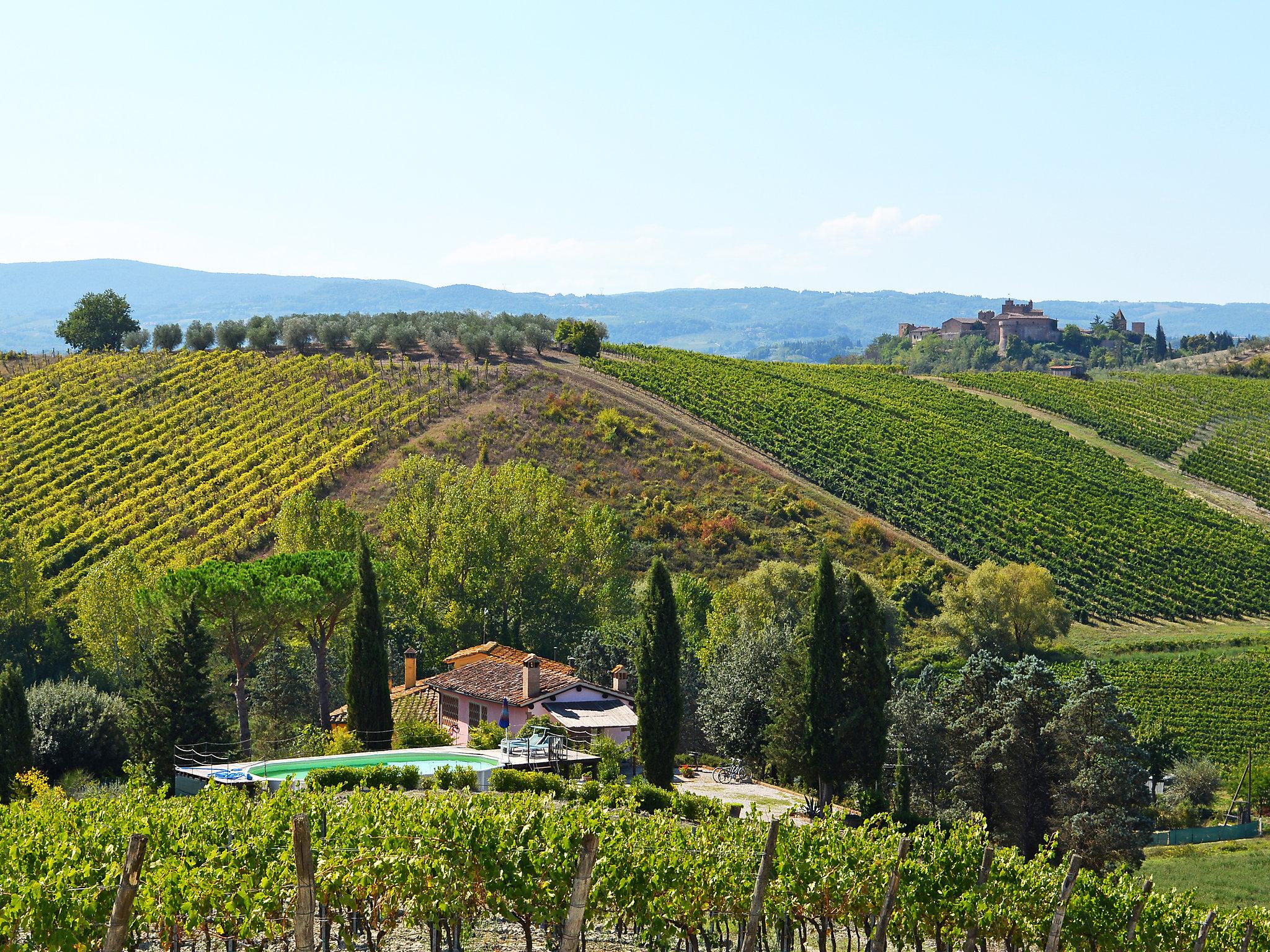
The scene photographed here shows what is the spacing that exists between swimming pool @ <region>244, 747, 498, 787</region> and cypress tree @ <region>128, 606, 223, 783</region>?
2307 millimetres

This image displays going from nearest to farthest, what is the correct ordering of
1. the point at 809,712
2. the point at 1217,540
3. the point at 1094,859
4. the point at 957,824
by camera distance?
the point at 957,824
the point at 1094,859
the point at 809,712
the point at 1217,540

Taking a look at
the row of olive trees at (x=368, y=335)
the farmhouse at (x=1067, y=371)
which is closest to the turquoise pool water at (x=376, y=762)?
the row of olive trees at (x=368, y=335)

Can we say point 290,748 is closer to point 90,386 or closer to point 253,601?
point 253,601

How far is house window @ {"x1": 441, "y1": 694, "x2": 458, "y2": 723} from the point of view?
140 ft

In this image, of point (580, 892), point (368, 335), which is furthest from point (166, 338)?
point (580, 892)

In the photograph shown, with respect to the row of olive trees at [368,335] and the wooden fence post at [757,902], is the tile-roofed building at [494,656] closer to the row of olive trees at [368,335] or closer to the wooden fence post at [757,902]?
the wooden fence post at [757,902]

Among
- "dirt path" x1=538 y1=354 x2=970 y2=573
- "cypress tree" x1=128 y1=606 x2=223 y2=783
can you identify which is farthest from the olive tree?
"cypress tree" x1=128 y1=606 x2=223 y2=783

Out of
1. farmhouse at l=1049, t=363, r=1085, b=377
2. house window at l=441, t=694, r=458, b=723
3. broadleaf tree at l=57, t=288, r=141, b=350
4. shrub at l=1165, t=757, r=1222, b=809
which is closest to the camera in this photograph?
house window at l=441, t=694, r=458, b=723

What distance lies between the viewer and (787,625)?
156 ft

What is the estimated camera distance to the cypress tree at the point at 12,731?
31781 millimetres

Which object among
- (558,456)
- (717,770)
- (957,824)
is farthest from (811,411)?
(957,824)

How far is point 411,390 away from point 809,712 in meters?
60.8

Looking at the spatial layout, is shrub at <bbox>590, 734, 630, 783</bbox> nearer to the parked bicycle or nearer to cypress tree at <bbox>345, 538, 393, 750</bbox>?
the parked bicycle

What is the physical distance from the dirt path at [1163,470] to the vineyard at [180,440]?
55679mm
